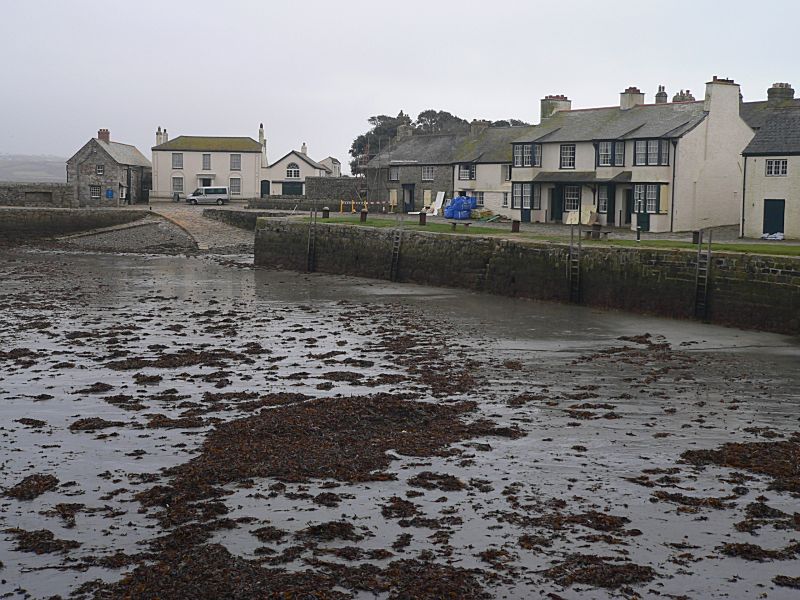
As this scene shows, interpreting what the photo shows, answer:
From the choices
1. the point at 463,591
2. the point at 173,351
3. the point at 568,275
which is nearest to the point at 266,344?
the point at 173,351

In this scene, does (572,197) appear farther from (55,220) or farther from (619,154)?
(55,220)

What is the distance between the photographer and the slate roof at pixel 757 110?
43.0 m

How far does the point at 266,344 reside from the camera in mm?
21031

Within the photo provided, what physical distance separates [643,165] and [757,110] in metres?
8.47

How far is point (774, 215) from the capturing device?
3484cm

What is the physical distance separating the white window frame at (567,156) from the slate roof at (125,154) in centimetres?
2889

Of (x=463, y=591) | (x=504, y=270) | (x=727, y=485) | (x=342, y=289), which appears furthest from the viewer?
(x=342, y=289)

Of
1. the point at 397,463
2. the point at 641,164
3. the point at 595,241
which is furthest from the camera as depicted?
the point at 641,164

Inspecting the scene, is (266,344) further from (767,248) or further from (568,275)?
(767,248)

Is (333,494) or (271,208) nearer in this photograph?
(333,494)

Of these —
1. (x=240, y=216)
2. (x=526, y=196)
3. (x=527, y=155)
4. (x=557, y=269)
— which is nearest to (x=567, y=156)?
(x=527, y=155)

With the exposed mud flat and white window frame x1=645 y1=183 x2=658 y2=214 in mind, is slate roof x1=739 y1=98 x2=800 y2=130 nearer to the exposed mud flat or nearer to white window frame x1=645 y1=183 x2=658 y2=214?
white window frame x1=645 y1=183 x2=658 y2=214

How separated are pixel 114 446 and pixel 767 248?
63.7 ft

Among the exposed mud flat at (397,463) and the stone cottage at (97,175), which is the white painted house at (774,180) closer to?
the exposed mud flat at (397,463)
